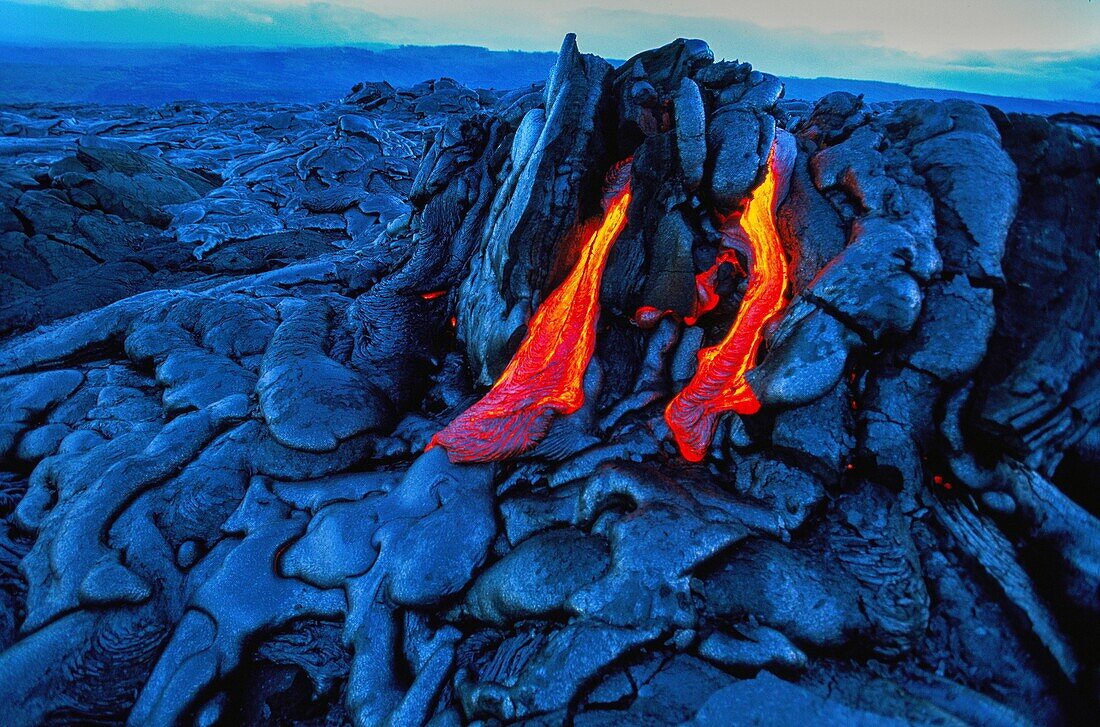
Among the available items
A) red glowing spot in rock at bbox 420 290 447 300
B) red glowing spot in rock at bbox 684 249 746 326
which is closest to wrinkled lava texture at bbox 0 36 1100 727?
red glowing spot in rock at bbox 684 249 746 326

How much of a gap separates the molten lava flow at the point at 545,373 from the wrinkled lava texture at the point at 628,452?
0.14 feet

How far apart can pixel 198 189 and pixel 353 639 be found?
14.4 m

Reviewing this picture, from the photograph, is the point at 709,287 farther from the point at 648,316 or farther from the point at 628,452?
the point at 628,452

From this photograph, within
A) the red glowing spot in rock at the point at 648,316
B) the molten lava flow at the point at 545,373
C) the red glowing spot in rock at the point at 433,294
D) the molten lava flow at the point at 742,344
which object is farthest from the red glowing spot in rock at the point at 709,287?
the red glowing spot in rock at the point at 433,294

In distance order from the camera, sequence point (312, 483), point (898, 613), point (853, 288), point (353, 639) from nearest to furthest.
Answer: point (898, 613)
point (353, 639)
point (853, 288)
point (312, 483)

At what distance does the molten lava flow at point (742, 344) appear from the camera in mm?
4867

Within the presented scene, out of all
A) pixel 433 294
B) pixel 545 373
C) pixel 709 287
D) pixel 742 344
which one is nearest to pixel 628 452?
pixel 545 373

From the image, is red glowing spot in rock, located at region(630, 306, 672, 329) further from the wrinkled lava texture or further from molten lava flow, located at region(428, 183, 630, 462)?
molten lava flow, located at region(428, 183, 630, 462)

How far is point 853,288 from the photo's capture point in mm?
4348

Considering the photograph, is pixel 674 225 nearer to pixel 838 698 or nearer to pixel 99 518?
pixel 838 698

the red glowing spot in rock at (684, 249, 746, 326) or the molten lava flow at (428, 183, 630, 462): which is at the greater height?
the red glowing spot in rock at (684, 249, 746, 326)

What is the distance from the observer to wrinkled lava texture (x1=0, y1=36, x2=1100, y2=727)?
344 centimetres

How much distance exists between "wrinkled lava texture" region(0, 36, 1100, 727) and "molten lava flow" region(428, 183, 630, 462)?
0.14ft

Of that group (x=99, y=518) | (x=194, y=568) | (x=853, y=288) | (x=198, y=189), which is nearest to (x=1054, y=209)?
(x=853, y=288)
